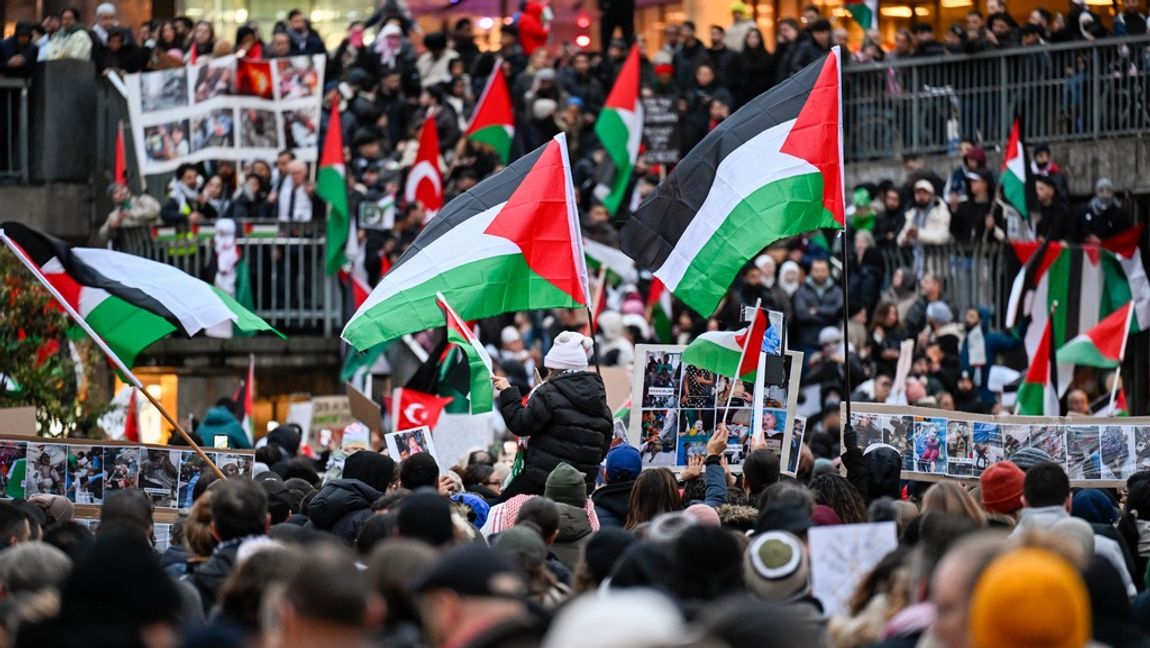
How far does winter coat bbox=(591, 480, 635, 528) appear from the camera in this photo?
38.1 feet

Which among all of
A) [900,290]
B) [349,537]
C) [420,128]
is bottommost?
[349,537]

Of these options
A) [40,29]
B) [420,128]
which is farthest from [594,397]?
[40,29]

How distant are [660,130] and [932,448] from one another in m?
12.3

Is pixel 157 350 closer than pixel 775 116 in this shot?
No

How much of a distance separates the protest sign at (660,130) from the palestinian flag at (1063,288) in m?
5.00

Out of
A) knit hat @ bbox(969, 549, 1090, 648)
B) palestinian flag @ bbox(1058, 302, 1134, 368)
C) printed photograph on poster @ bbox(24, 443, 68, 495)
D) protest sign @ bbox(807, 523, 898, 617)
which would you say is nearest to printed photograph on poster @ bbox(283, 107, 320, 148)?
palestinian flag @ bbox(1058, 302, 1134, 368)

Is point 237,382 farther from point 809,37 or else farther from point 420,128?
point 809,37

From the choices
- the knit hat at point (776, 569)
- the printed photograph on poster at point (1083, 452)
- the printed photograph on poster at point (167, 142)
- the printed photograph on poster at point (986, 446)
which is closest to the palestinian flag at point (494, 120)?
Answer: the printed photograph on poster at point (167, 142)

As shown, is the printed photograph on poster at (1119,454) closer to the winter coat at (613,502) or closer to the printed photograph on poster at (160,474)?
the winter coat at (613,502)

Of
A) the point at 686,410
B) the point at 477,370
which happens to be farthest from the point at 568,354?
the point at 686,410

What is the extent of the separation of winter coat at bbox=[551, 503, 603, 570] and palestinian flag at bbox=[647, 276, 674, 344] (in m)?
12.2

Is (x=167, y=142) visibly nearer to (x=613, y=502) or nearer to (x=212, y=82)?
(x=212, y=82)

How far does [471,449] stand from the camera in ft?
58.3

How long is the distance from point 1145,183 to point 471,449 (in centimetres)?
881
